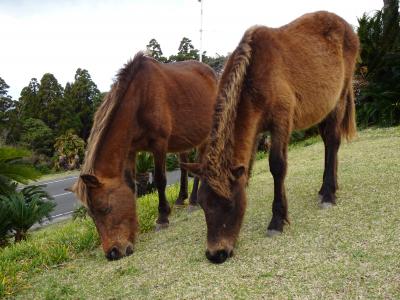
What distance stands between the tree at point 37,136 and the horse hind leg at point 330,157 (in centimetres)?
2344

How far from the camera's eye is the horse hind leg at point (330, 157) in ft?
17.1

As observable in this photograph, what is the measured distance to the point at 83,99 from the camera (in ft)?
97.2

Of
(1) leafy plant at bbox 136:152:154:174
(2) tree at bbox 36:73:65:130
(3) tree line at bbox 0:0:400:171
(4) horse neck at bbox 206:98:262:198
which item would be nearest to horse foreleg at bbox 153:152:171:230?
(4) horse neck at bbox 206:98:262:198

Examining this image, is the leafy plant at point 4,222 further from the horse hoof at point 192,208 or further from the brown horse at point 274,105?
the brown horse at point 274,105

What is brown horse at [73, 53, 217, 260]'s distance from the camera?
469 cm

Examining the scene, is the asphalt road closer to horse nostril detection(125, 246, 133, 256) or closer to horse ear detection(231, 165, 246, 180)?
horse nostril detection(125, 246, 133, 256)

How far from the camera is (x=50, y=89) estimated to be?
29828mm

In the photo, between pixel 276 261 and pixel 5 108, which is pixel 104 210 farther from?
pixel 5 108

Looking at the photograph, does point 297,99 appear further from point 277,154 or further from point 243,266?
point 243,266

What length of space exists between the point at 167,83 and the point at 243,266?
126 inches

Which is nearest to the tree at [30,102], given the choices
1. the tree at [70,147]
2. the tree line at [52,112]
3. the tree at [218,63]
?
the tree line at [52,112]

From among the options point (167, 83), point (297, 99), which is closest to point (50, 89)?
point (167, 83)

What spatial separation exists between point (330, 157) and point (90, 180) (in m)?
2.95

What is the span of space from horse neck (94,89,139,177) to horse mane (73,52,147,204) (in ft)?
0.16
